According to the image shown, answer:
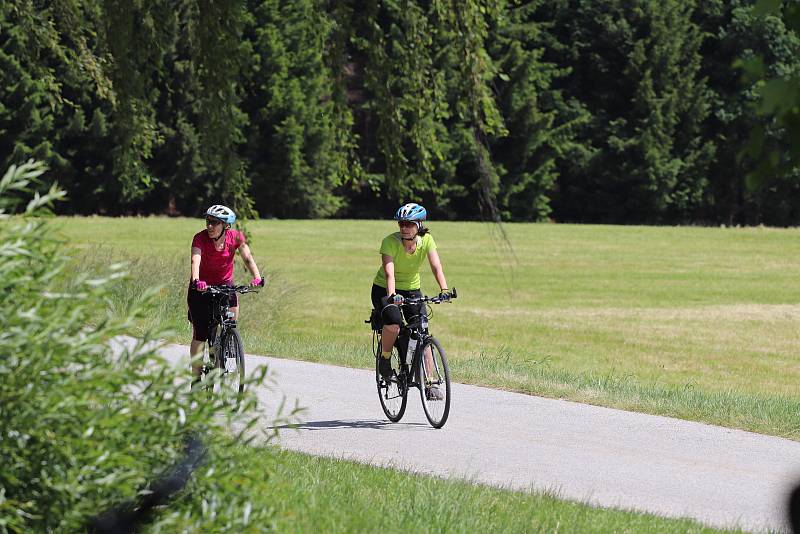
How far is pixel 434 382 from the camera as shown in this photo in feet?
32.6

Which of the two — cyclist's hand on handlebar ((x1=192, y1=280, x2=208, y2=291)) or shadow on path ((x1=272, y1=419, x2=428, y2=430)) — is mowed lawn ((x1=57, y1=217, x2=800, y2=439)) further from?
shadow on path ((x1=272, y1=419, x2=428, y2=430))

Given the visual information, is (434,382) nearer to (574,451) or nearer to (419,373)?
(419,373)

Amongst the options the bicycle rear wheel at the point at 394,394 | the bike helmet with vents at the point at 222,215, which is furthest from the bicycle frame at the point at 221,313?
the bicycle rear wheel at the point at 394,394

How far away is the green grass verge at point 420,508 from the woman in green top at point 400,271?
2845 millimetres

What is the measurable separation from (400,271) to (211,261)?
156 centimetres

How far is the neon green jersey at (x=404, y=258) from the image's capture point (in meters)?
10.1

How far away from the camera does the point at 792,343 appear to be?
24.0m

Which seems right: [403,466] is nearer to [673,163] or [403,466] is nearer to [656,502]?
[656,502]

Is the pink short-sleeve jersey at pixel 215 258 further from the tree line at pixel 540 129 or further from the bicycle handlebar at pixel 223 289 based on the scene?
the tree line at pixel 540 129

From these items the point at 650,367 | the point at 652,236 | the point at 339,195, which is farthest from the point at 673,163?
the point at 650,367

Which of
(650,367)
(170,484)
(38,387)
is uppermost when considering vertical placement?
(38,387)

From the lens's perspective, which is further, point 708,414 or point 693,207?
point 693,207

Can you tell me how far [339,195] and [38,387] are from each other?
68.6 meters

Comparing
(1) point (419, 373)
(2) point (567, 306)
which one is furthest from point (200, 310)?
(2) point (567, 306)
